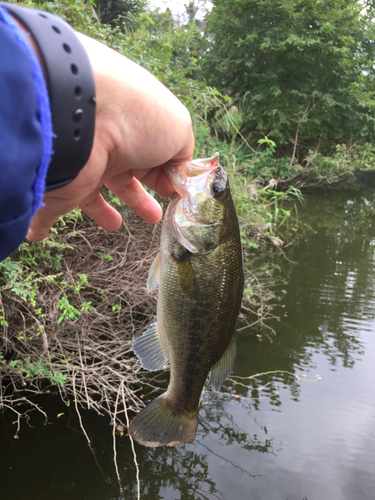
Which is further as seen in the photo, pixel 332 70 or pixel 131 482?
pixel 332 70

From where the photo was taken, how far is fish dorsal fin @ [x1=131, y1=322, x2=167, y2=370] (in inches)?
67.8

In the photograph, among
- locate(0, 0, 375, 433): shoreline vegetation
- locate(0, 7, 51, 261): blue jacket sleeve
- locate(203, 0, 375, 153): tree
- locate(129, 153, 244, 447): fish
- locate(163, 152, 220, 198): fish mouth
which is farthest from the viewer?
locate(203, 0, 375, 153): tree

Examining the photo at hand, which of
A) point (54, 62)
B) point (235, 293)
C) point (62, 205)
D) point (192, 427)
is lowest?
point (192, 427)

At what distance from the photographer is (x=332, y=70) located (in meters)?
16.5

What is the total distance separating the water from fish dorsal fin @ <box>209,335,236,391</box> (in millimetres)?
1658

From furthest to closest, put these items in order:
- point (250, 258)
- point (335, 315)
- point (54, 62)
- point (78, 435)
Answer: point (250, 258) → point (335, 315) → point (78, 435) → point (54, 62)

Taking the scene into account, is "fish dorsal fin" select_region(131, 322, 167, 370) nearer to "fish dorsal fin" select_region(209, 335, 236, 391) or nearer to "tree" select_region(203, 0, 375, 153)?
"fish dorsal fin" select_region(209, 335, 236, 391)

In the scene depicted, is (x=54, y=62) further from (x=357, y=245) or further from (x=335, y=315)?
(x=357, y=245)

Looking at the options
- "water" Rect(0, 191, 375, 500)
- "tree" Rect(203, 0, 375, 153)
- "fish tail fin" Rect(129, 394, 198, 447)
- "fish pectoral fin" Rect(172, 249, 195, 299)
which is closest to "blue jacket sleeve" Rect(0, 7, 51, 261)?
"fish pectoral fin" Rect(172, 249, 195, 299)

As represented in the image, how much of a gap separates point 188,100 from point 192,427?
4.41 metres

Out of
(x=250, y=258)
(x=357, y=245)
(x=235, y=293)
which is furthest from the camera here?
(x=357, y=245)

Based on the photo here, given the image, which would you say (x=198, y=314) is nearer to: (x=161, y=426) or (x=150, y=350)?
(x=150, y=350)

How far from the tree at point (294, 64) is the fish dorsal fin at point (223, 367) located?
14431mm

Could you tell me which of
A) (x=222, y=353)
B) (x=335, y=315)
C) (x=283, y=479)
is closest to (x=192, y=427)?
(x=222, y=353)
